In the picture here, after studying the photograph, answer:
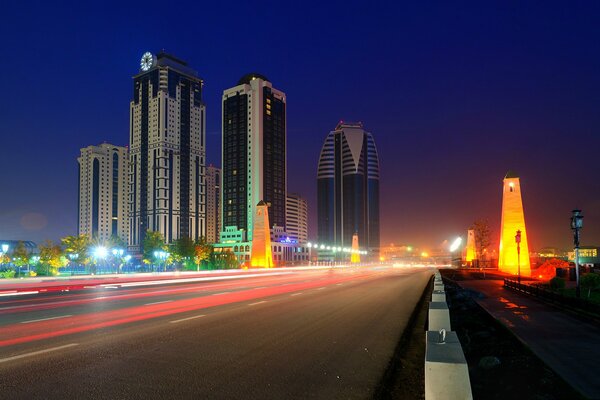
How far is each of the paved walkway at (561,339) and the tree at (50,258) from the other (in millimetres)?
70724

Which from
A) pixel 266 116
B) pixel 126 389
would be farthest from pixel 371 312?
pixel 266 116

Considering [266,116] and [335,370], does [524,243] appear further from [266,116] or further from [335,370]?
[266,116]

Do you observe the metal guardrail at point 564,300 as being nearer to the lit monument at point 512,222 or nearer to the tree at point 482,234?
the lit monument at point 512,222

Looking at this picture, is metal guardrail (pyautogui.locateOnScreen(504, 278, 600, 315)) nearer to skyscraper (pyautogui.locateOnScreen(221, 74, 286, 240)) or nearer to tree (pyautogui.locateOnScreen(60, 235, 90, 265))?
tree (pyautogui.locateOnScreen(60, 235, 90, 265))

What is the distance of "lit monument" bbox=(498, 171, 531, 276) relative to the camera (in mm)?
55219

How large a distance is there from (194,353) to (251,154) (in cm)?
17267

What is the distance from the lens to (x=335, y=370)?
25.4ft

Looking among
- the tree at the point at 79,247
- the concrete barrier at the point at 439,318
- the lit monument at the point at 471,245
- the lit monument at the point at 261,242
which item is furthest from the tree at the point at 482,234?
the concrete barrier at the point at 439,318

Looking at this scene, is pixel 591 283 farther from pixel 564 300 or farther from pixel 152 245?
pixel 152 245

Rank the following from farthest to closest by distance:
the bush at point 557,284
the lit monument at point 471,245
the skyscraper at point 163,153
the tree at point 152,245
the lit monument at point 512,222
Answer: the skyscraper at point 163,153, the lit monument at point 471,245, the tree at point 152,245, the lit monument at point 512,222, the bush at point 557,284

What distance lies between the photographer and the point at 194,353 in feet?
29.1

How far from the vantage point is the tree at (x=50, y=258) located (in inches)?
2923

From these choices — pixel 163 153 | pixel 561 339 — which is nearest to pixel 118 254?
pixel 561 339

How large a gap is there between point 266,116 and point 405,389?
178719 millimetres
